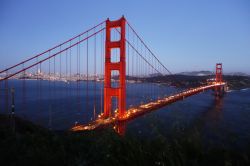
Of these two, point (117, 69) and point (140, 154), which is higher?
point (117, 69)

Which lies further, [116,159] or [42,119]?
[42,119]

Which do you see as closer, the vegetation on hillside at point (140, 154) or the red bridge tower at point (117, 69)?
the vegetation on hillside at point (140, 154)

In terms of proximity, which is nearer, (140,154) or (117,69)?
(140,154)

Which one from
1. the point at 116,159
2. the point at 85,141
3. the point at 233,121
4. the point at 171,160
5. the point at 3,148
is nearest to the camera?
the point at 171,160

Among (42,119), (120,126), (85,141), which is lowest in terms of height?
(42,119)

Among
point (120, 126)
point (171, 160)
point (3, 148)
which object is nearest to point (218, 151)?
point (171, 160)

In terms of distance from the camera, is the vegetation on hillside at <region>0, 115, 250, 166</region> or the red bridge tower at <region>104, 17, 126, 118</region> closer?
the vegetation on hillside at <region>0, 115, 250, 166</region>

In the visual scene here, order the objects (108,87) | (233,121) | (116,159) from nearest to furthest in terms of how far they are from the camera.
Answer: (116,159) < (108,87) < (233,121)

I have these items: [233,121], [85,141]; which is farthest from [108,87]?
[233,121]

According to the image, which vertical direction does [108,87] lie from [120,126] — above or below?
above

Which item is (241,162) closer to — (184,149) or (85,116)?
(184,149)
